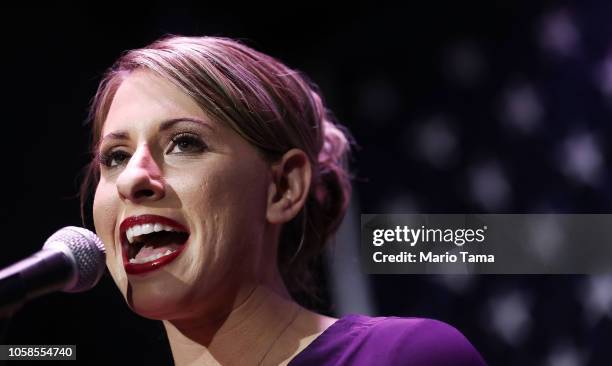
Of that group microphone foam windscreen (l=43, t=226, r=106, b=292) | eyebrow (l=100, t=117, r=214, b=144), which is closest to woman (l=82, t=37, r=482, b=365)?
eyebrow (l=100, t=117, r=214, b=144)

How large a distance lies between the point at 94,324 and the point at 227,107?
31.4 inches

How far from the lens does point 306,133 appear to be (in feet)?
5.36

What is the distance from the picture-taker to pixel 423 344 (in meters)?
1.40

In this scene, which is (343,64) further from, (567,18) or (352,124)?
→ (567,18)

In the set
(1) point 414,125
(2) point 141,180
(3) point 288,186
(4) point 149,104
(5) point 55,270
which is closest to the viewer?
(5) point 55,270

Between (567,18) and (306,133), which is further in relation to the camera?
Result: (567,18)

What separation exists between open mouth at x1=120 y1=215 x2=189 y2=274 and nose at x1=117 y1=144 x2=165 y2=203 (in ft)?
0.13

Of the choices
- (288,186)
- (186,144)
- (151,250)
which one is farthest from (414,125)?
(151,250)

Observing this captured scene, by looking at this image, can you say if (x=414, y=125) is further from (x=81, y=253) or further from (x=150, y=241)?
(x=81, y=253)

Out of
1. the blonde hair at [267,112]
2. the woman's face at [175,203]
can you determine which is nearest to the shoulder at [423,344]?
the woman's face at [175,203]

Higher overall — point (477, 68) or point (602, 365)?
point (477, 68)

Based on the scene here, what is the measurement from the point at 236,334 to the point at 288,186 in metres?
0.32

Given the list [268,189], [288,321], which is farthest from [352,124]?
[288,321]

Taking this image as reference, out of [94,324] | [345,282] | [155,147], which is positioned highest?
[155,147]
